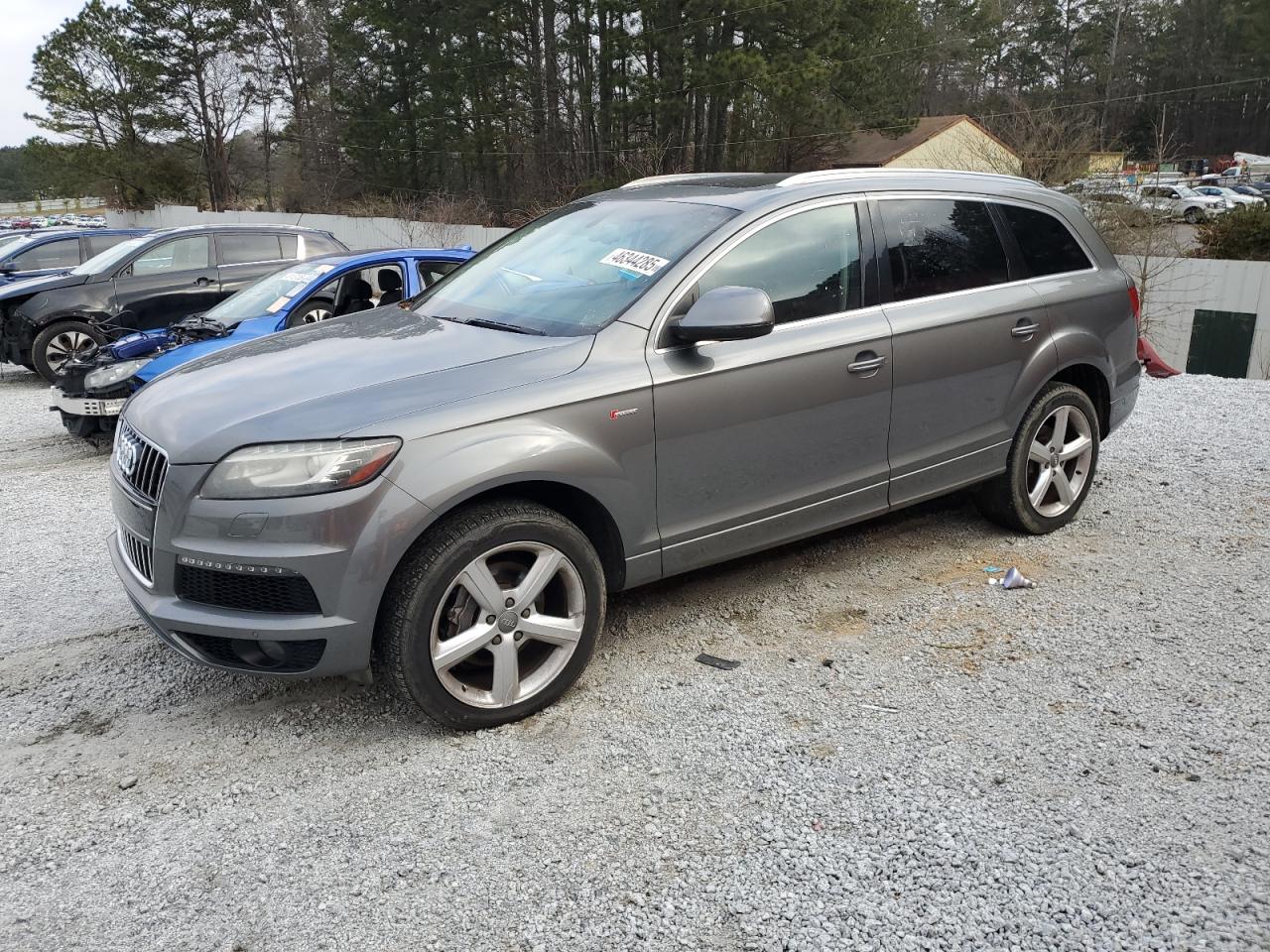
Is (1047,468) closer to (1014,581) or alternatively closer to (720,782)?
(1014,581)

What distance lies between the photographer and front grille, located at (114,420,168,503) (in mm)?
3318

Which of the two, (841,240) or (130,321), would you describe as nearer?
(841,240)

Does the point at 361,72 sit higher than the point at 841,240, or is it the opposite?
the point at 361,72

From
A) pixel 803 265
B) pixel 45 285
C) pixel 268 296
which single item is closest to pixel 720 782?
pixel 803 265

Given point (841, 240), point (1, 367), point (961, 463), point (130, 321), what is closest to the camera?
point (841, 240)

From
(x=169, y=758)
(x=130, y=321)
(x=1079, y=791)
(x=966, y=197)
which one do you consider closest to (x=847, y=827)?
(x=1079, y=791)

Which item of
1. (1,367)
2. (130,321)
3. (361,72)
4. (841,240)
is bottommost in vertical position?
(1,367)

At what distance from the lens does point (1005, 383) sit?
475 cm

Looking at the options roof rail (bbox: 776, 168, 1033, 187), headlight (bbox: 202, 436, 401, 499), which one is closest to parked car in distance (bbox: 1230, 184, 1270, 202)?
roof rail (bbox: 776, 168, 1033, 187)

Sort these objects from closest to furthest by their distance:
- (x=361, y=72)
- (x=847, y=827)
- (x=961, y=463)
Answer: (x=847, y=827) < (x=961, y=463) < (x=361, y=72)

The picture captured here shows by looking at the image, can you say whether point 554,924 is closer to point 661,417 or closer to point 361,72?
point 661,417

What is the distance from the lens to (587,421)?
3482mm

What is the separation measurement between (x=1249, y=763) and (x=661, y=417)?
A: 2259 mm

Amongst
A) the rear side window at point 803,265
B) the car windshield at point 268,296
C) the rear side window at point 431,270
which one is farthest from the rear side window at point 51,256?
the rear side window at point 803,265
